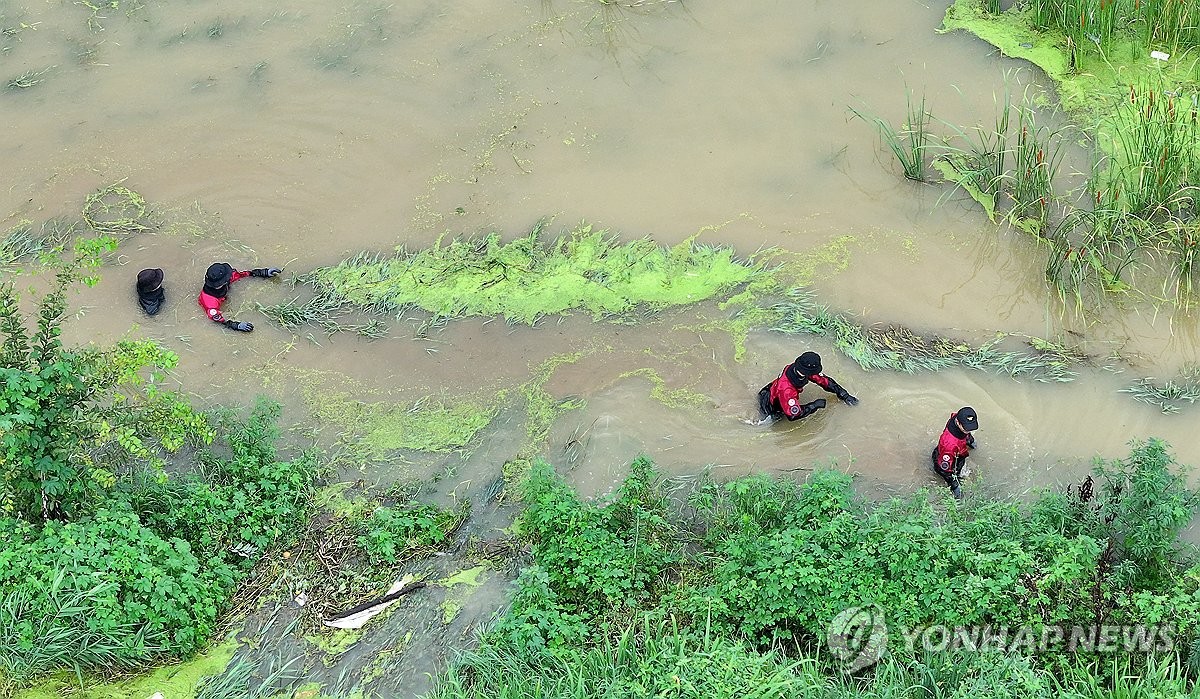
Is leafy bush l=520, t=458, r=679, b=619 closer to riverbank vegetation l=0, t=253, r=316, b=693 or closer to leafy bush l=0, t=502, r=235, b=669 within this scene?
riverbank vegetation l=0, t=253, r=316, b=693

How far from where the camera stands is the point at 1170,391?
561 centimetres

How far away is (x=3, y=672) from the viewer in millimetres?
4379

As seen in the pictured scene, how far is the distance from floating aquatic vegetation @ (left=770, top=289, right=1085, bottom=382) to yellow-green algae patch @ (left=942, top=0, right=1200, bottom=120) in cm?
201

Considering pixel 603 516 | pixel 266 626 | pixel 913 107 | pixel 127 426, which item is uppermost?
pixel 913 107

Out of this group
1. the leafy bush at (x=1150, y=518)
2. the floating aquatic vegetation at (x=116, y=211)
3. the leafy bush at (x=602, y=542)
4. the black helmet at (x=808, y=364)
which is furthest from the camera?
the floating aquatic vegetation at (x=116, y=211)

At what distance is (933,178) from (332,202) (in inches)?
151

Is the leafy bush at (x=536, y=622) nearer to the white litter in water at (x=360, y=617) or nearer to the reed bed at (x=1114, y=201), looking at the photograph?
the white litter in water at (x=360, y=617)

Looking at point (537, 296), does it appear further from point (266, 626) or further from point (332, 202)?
point (266, 626)

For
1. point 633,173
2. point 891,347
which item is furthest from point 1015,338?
point 633,173

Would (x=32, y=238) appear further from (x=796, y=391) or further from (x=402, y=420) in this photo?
(x=796, y=391)

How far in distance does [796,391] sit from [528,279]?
1.85 m

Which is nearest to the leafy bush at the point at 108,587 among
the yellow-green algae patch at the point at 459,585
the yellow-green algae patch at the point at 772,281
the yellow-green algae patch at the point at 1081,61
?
the yellow-green algae patch at the point at 459,585

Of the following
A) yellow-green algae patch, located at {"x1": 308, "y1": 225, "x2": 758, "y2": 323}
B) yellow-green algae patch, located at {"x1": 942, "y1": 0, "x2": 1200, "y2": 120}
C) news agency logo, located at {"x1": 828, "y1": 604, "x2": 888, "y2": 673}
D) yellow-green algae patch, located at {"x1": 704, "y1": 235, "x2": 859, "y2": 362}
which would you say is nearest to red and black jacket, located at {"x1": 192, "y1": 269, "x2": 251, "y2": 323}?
yellow-green algae patch, located at {"x1": 308, "y1": 225, "x2": 758, "y2": 323}

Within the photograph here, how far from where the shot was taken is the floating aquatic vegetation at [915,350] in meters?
5.82
